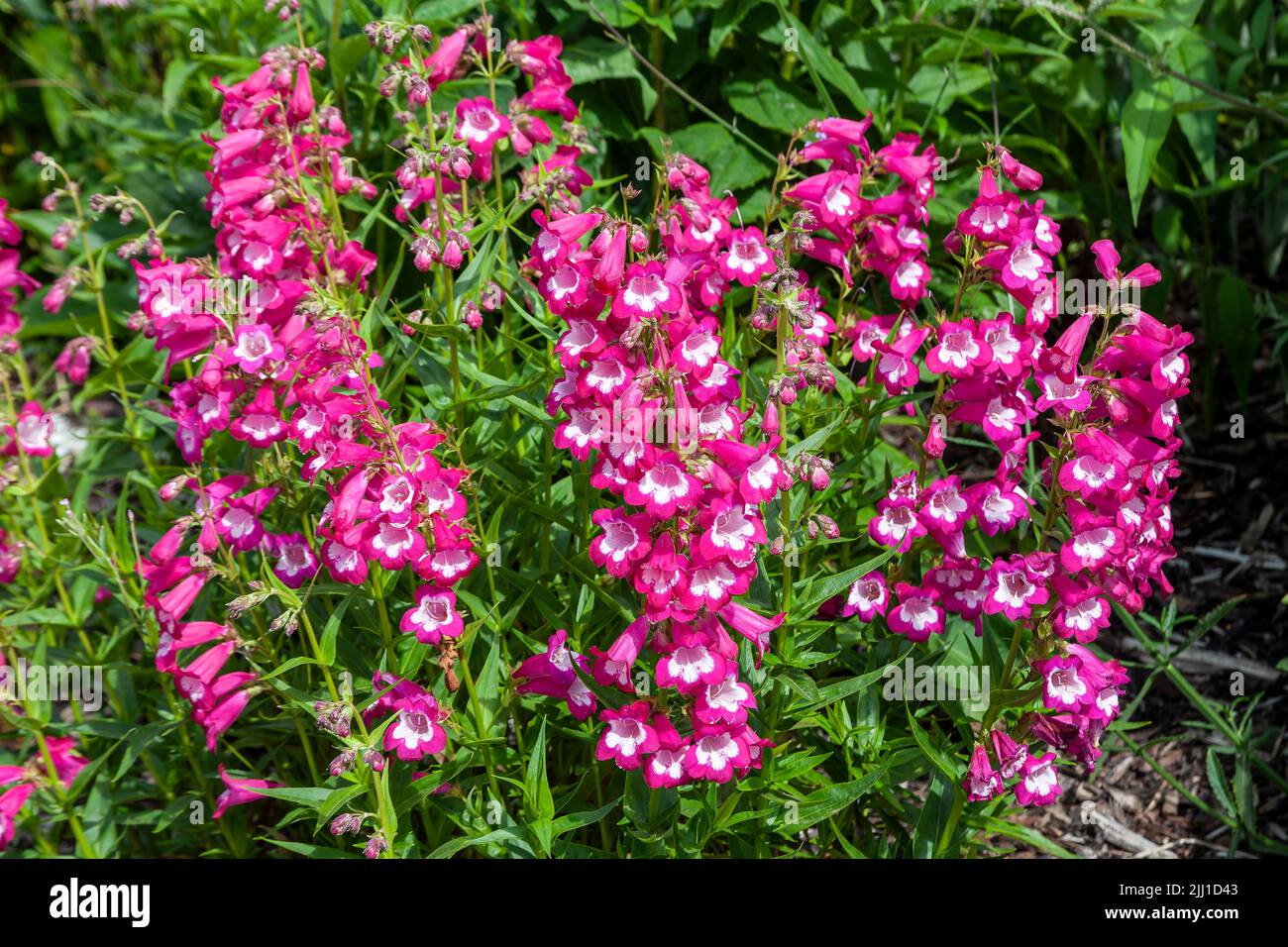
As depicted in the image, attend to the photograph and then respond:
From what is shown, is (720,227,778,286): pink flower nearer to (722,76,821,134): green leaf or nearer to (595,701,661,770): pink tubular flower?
(595,701,661,770): pink tubular flower

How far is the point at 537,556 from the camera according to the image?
327 cm

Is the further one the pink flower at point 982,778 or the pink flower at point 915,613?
the pink flower at point 915,613

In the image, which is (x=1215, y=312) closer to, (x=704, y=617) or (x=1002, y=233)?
(x=1002, y=233)

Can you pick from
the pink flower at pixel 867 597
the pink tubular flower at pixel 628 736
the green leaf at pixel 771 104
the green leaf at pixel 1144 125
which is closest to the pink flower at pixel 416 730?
the pink tubular flower at pixel 628 736

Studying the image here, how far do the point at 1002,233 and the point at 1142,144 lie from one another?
1619 millimetres

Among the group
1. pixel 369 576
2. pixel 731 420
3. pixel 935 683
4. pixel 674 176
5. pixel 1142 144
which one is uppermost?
pixel 1142 144

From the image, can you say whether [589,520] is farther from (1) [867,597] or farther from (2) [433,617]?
(1) [867,597]

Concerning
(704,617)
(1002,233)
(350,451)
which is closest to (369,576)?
(350,451)

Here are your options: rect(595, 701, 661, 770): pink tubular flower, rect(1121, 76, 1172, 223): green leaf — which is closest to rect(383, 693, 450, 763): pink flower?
rect(595, 701, 661, 770): pink tubular flower

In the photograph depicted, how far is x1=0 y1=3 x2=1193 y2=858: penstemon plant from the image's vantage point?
8.39ft

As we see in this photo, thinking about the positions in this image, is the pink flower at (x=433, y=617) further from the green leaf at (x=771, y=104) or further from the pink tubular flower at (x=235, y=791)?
the green leaf at (x=771, y=104)

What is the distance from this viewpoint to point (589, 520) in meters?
3.07

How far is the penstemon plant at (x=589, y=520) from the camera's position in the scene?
2.56 meters

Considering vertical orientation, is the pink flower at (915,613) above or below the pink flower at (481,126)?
below
